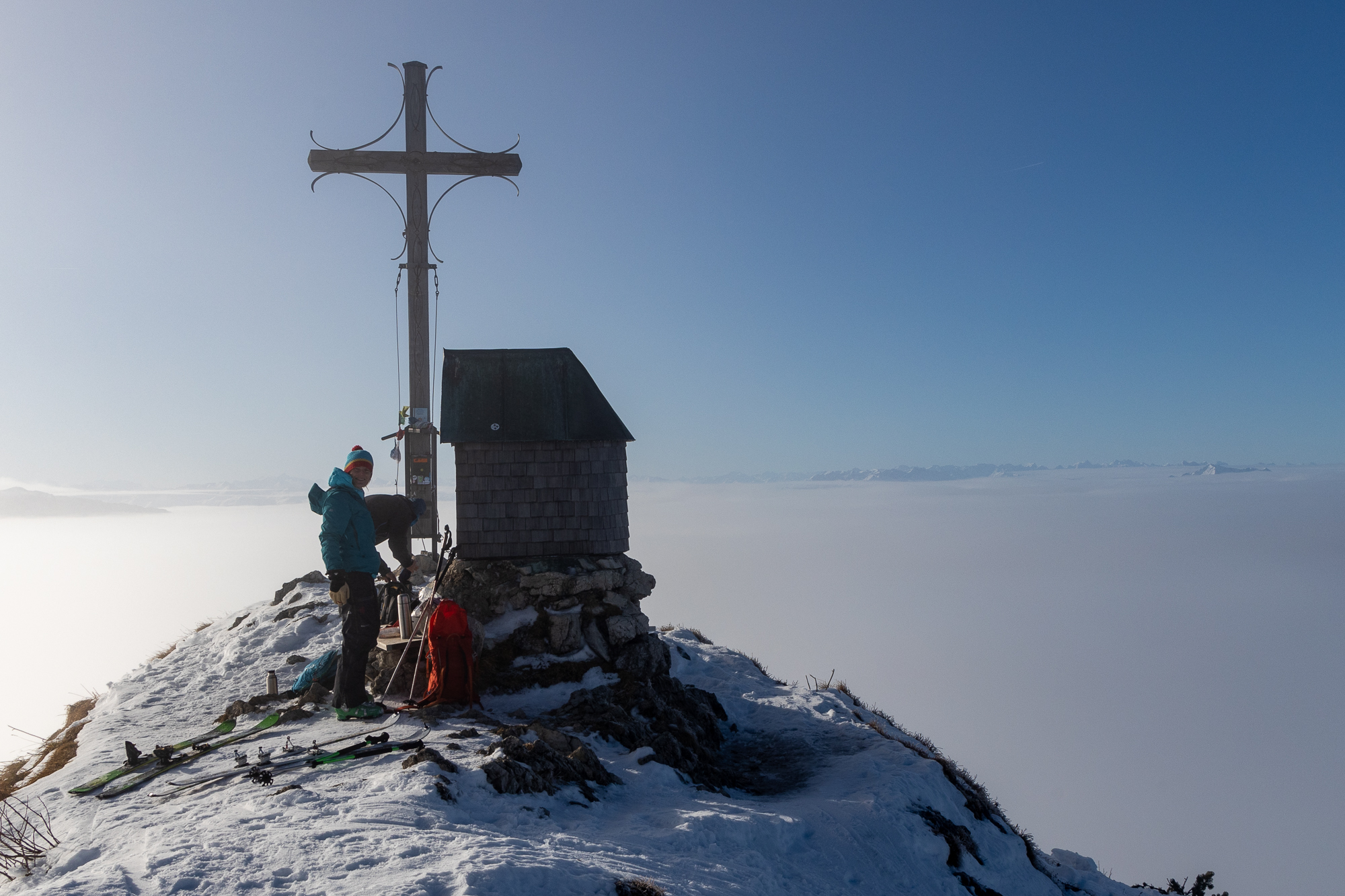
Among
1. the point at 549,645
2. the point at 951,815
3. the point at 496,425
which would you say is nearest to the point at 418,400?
the point at 496,425

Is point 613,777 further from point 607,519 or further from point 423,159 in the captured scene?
point 423,159

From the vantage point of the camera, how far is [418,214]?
1499 cm

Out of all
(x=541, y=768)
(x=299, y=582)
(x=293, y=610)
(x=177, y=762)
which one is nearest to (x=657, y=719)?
(x=541, y=768)

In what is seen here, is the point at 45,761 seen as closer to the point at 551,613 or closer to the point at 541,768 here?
the point at 551,613

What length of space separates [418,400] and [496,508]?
8.69 feet

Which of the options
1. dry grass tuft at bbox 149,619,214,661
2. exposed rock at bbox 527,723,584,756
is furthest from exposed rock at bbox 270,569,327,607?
exposed rock at bbox 527,723,584,756

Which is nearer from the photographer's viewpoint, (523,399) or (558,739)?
(558,739)

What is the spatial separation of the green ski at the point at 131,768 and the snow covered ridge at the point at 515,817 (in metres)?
0.20

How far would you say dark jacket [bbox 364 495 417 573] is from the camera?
13.0 metres

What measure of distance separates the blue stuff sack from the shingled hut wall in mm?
2836

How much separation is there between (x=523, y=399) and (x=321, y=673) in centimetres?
563

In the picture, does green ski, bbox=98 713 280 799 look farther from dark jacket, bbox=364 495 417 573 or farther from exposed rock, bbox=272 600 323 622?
exposed rock, bbox=272 600 323 622

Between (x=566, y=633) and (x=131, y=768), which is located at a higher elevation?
(x=566, y=633)

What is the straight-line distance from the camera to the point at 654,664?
13.9 metres
